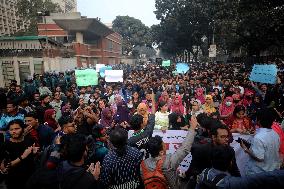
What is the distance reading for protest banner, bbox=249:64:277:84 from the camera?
1020 cm

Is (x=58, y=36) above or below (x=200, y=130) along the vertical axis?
above

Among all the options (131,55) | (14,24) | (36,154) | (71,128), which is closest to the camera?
(36,154)

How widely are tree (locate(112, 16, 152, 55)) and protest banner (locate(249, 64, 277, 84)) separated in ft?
292

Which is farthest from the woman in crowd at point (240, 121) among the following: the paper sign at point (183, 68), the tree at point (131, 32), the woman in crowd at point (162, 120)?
the tree at point (131, 32)

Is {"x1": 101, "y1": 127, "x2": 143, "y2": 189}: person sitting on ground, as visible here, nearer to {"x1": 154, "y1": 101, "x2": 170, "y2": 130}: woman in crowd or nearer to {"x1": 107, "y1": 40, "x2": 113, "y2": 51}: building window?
{"x1": 154, "y1": 101, "x2": 170, "y2": 130}: woman in crowd

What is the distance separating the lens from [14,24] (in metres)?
56.8

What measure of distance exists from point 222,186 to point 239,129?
3.98 metres

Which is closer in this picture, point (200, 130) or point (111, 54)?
point (200, 130)

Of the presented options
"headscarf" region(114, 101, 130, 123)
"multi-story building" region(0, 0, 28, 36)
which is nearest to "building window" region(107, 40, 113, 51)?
"multi-story building" region(0, 0, 28, 36)

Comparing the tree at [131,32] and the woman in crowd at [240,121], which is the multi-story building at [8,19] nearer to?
the tree at [131,32]

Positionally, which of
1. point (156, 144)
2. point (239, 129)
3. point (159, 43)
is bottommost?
point (239, 129)

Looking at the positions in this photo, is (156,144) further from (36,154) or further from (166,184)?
(36,154)

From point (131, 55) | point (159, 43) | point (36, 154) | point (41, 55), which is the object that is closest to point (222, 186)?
point (36, 154)

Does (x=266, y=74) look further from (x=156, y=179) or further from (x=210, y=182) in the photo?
(x=210, y=182)
